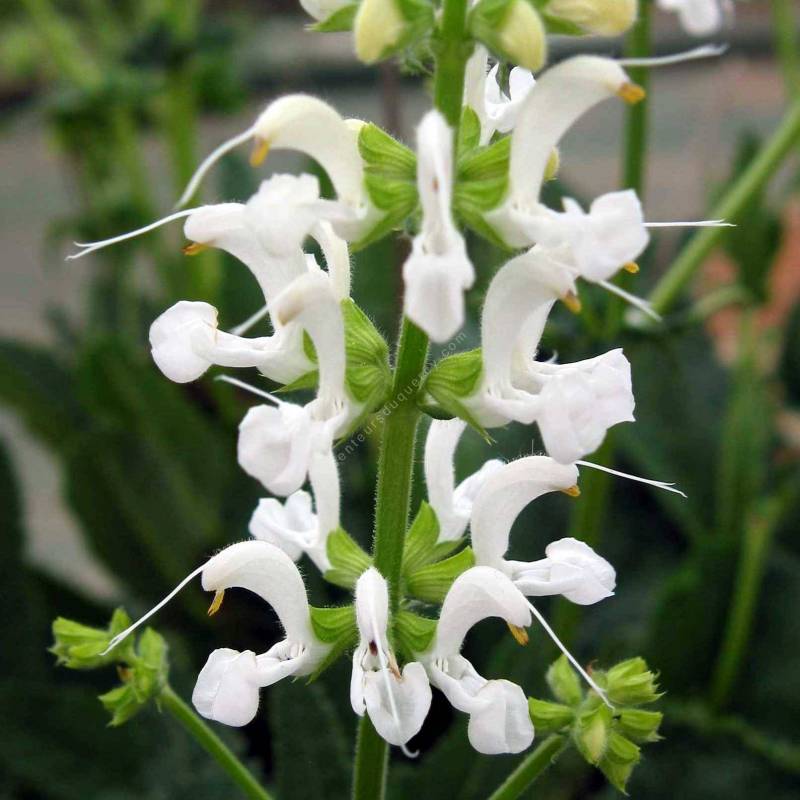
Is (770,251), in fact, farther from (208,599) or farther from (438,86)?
(438,86)

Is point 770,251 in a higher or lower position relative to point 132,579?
higher

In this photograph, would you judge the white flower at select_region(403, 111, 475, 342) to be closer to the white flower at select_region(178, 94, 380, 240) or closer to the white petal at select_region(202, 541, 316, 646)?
the white flower at select_region(178, 94, 380, 240)

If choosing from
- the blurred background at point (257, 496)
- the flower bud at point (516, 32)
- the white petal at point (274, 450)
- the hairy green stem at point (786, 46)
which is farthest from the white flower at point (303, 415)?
the hairy green stem at point (786, 46)

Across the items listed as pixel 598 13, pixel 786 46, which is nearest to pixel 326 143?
pixel 598 13

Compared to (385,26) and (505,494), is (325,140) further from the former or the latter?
(505,494)

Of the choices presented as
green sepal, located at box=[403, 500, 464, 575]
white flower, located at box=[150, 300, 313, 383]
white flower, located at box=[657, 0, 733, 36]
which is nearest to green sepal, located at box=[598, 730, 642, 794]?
green sepal, located at box=[403, 500, 464, 575]

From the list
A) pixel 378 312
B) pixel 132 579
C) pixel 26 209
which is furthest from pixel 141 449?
pixel 26 209
